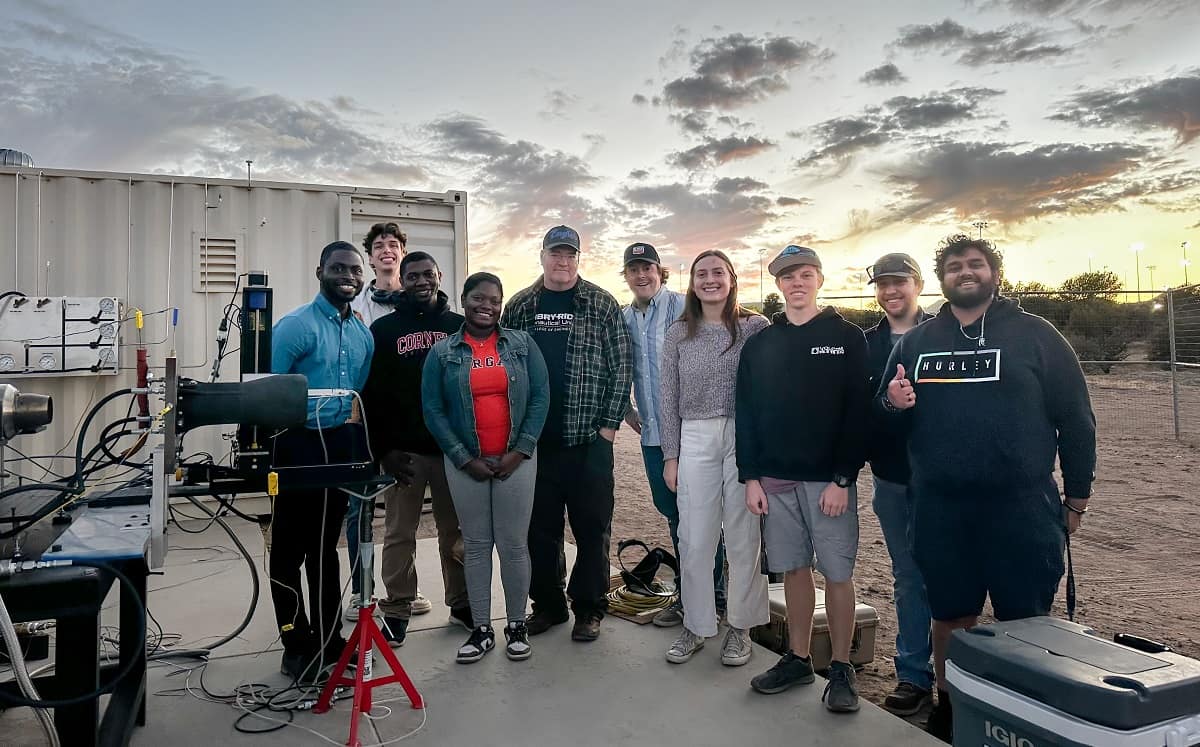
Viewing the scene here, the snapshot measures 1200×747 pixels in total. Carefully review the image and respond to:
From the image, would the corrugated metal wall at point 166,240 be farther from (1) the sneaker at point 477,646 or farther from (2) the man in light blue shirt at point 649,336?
(1) the sneaker at point 477,646

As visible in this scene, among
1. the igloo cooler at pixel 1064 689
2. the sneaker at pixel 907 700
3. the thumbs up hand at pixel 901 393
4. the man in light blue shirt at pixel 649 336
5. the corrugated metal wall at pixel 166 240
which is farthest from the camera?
the corrugated metal wall at pixel 166 240

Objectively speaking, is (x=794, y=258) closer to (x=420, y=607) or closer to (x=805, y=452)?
(x=805, y=452)

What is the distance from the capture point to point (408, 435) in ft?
11.2

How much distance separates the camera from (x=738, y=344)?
3141 mm

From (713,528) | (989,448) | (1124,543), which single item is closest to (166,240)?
(713,528)

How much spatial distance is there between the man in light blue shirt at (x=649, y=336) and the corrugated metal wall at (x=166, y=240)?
2.49 metres

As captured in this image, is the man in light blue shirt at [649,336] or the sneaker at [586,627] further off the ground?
the man in light blue shirt at [649,336]

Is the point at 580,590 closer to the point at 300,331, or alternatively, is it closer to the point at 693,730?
the point at 693,730

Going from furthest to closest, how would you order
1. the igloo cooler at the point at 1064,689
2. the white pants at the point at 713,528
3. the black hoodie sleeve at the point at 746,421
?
the white pants at the point at 713,528 < the black hoodie sleeve at the point at 746,421 < the igloo cooler at the point at 1064,689

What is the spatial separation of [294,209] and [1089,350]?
43.6ft

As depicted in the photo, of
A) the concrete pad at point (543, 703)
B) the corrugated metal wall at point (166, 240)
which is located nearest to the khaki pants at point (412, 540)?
the concrete pad at point (543, 703)

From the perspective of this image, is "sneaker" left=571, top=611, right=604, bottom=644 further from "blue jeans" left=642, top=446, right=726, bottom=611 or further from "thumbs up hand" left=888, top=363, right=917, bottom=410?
"thumbs up hand" left=888, top=363, right=917, bottom=410

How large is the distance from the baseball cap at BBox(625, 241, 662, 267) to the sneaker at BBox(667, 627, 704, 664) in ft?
6.01

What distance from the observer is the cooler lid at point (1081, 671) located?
1508 millimetres
